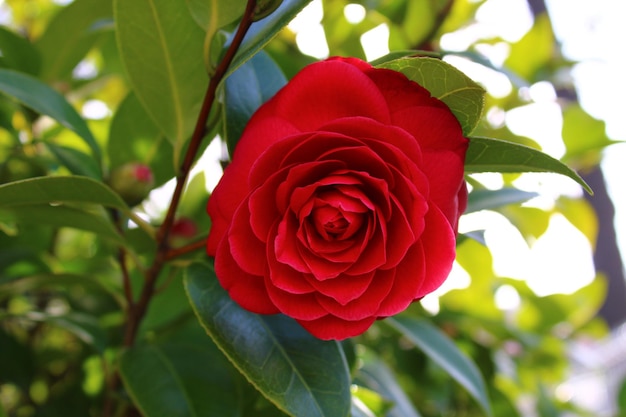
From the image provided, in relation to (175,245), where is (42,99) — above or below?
above

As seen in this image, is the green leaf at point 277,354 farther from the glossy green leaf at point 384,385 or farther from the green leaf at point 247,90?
the glossy green leaf at point 384,385

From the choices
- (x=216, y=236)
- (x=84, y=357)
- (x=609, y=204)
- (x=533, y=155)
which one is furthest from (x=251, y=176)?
(x=609, y=204)

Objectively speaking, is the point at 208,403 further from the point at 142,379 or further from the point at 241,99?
the point at 241,99

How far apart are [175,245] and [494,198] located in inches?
17.3

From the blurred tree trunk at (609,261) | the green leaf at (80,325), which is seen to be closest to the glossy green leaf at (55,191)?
the green leaf at (80,325)

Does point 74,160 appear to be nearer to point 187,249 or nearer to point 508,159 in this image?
point 187,249

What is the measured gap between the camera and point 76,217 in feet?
2.05

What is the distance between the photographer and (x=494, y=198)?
2.23 feet

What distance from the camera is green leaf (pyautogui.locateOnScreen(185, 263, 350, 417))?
1.64ft

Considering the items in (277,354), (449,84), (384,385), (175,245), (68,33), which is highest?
(449,84)

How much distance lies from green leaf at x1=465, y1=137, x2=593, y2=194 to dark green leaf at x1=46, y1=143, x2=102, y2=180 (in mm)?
419

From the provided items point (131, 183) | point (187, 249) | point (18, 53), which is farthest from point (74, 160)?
point (18, 53)

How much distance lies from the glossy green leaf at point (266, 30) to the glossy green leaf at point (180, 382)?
1.15 ft

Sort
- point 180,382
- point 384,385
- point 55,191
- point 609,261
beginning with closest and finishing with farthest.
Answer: point 55,191 → point 180,382 → point 384,385 → point 609,261
